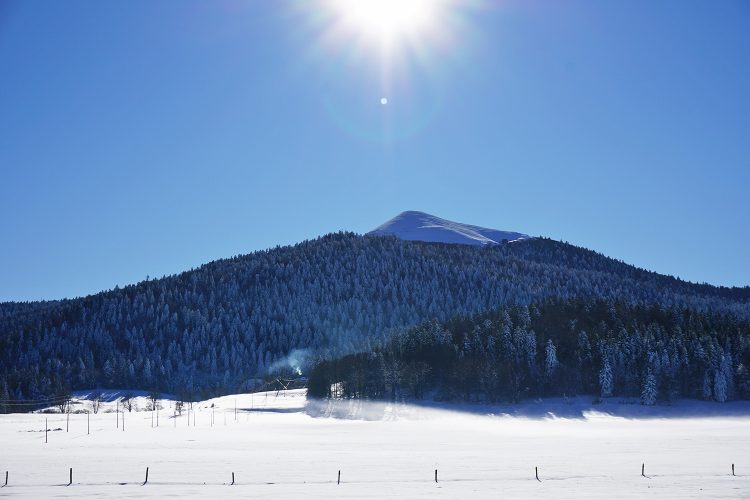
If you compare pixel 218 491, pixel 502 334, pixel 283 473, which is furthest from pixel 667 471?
pixel 502 334

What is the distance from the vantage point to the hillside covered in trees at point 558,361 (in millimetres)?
110188

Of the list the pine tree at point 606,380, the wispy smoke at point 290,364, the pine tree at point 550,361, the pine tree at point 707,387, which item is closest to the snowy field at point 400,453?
the pine tree at point 707,387

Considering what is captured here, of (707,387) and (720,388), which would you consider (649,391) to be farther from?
(720,388)

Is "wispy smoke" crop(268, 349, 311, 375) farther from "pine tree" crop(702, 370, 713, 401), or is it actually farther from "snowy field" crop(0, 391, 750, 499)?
"pine tree" crop(702, 370, 713, 401)

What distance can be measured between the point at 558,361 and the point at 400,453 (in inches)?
2592

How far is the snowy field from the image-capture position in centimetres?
4175

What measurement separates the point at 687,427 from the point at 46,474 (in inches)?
3322

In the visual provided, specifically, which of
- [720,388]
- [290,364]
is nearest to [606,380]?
[720,388]

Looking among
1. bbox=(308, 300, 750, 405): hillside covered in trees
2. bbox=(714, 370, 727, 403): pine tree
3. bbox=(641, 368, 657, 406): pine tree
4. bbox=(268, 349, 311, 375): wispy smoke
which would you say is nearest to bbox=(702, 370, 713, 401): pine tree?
bbox=(308, 300, 750, 405): hillside covered in trees

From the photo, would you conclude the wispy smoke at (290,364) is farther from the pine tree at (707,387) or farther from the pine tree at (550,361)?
the pine tree at (707,387)

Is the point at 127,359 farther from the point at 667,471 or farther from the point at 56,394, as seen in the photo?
the point at 667,471

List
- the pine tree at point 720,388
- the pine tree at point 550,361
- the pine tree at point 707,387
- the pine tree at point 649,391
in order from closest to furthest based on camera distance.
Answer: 1. the pine tree at point 649,391
2. the pine tree at point 720,388
3. the pine tree at point 707,387
4. the pine tree at point 550,361

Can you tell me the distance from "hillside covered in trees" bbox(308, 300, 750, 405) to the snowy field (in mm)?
5651

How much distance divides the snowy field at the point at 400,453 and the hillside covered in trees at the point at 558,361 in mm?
5651
